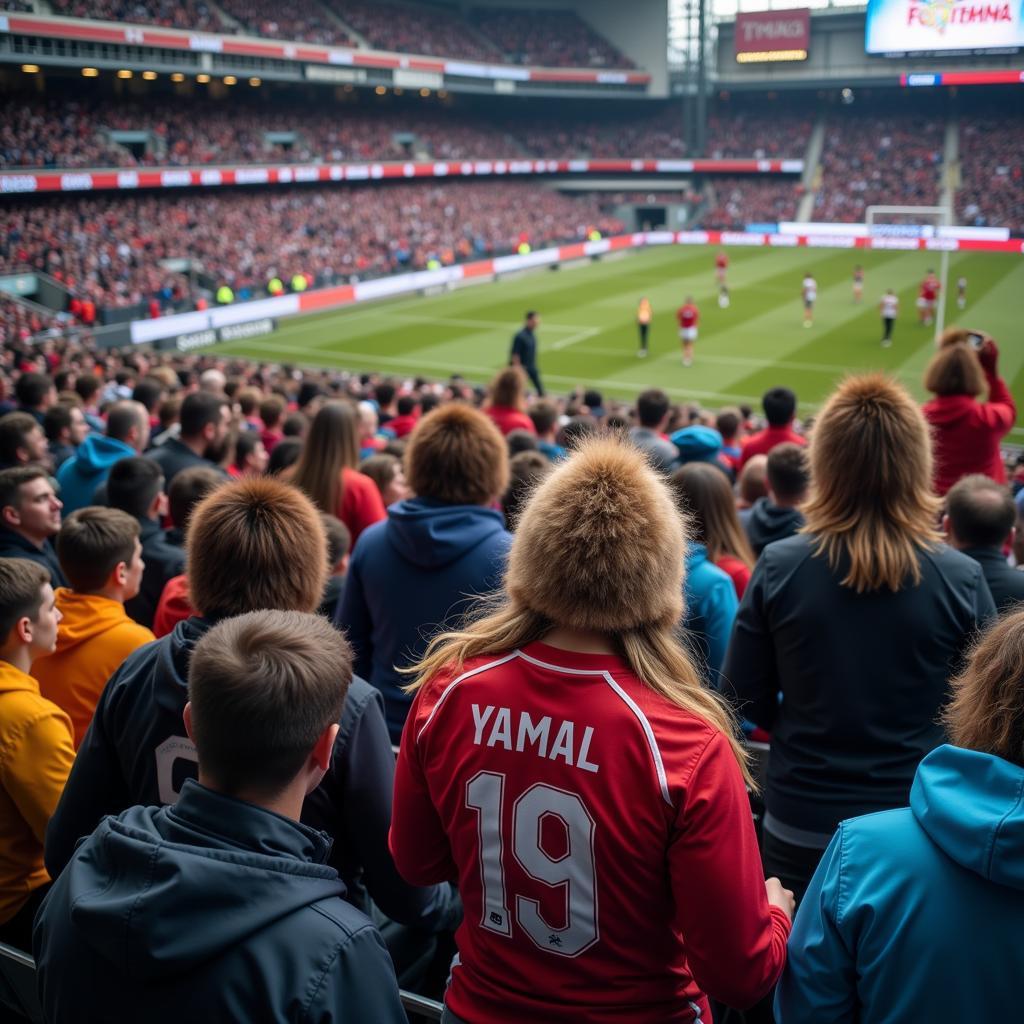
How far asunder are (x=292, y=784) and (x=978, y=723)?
159 centimetres

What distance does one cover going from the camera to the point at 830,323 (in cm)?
3266

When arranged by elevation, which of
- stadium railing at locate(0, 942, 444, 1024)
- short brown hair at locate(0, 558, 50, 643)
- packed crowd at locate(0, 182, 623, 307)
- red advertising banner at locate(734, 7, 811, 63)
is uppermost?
red advertising banner at locate(734, 7, 811, 63)

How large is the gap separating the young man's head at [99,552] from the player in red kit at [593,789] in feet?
8.07

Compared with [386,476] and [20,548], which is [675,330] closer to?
[386,476]

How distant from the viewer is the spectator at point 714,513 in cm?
530

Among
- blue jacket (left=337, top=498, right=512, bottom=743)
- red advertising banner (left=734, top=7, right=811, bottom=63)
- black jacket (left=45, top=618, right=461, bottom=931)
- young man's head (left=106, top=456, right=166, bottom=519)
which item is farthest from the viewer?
red advertising banner (left=734, top=7, right=811, bottom=63)

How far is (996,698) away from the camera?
2240 mm

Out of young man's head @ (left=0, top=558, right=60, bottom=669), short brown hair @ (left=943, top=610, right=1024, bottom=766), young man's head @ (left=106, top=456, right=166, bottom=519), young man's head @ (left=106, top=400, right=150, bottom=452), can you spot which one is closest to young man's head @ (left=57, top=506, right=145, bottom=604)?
young man's head @ (left=0, top=558, right=60, bottom=669)

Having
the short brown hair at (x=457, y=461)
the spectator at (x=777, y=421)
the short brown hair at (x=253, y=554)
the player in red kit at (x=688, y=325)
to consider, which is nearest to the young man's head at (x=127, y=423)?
the short brown hair at (x=457, y=461)

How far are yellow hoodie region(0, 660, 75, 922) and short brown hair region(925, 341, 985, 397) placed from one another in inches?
267

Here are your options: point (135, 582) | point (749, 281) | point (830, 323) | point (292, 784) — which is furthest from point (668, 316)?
point (292, 784)

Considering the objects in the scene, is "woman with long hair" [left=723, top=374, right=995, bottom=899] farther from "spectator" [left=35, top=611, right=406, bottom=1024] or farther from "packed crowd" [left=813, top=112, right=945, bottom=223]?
"packed crowd" [left=813, top=112, right=945, bottom=223]

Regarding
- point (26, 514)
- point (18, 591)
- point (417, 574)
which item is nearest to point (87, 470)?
point (26, 514)

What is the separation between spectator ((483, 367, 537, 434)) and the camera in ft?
35.9
